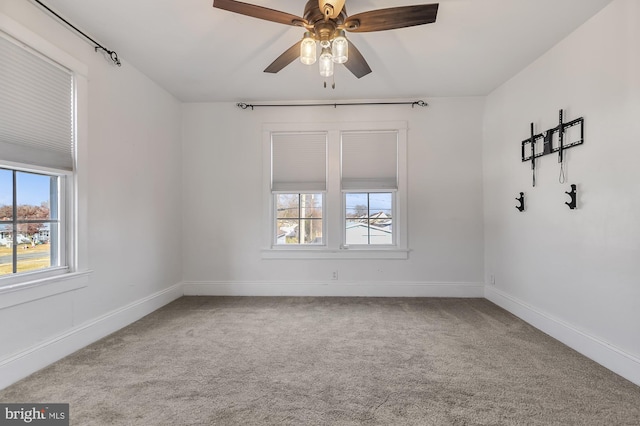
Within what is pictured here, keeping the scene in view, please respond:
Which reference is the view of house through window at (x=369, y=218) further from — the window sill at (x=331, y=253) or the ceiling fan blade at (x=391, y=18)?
the ceiling fan blade at (x=391, y=18)

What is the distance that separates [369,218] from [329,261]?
0.82 metres

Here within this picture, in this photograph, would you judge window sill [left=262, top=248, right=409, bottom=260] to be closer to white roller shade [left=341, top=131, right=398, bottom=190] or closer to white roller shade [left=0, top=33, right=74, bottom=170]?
white roller shade [left=341, top=131, right=398, bottom=190]

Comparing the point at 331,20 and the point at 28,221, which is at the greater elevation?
the point at 331,20

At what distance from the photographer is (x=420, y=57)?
9.55 ft

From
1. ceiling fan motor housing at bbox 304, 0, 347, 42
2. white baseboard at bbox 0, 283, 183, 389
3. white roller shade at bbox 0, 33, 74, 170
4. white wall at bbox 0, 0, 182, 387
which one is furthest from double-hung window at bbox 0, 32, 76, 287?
ceiling fan motor housing at bbox 304, 0, 347, 42

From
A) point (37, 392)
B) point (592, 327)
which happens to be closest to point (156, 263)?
point (37, 392)

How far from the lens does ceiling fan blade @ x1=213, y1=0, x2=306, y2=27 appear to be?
5.82ft

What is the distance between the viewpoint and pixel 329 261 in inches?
160

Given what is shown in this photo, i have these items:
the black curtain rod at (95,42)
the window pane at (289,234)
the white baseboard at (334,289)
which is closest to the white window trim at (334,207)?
the window pane at (289,234)

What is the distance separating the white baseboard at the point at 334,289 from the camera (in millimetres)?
3949

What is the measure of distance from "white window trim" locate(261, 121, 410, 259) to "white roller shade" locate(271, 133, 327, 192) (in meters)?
0.08

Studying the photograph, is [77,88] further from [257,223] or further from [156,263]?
[257,223]

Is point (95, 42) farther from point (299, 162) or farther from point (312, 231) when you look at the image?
point (312, 231)

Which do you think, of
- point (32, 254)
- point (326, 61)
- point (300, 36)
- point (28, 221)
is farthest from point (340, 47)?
point (32, 254)
